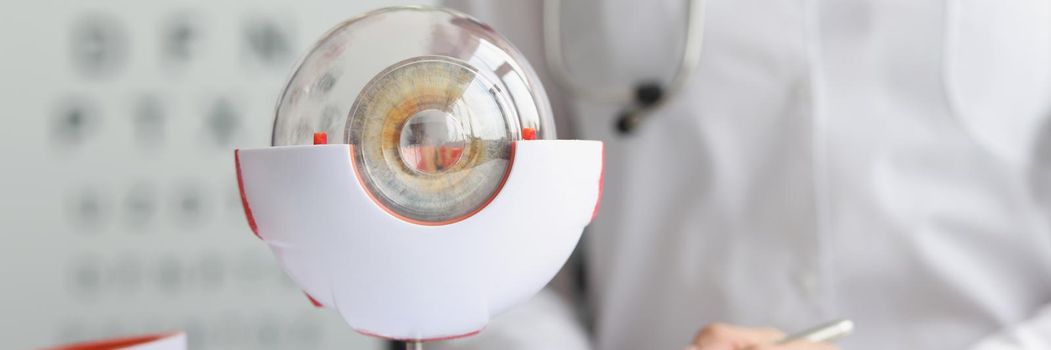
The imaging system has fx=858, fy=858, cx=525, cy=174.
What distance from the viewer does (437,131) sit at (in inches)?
12.1

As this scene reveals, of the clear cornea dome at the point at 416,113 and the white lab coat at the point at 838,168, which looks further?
the white lab coat at the point at 838,168

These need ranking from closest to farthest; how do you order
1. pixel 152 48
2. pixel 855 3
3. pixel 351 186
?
pixel 351 186 → pixel 855 3 → pixel 152 48

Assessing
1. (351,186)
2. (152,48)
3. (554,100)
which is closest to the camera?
(351,186)

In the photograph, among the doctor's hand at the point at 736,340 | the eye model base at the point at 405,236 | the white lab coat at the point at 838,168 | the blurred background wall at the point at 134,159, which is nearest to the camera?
the eye model base at the point at 405,236

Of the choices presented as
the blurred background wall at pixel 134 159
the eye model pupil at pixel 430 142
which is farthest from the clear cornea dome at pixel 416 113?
the blurred background wall at pixel 134 159

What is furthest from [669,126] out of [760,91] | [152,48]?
[152,48]

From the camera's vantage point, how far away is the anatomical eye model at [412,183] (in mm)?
302

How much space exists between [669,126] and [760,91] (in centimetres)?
7

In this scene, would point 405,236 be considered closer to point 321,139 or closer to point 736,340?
point 321,139

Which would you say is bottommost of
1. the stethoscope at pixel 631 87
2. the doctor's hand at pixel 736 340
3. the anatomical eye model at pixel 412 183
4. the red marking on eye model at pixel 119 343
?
the doctor's hand at pixel 736 340

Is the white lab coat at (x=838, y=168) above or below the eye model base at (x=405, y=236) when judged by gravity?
above

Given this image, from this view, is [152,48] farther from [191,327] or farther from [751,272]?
[751,272]

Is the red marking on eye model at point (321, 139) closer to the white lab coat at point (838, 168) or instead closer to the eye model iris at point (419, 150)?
the eye model iris at point (419, 150)

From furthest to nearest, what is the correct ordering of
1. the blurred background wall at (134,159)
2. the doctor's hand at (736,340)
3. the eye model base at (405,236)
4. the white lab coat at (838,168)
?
the blurred background wall at (134,159)
the white lab coat at (838,168)
the doctor's hand at (736,340)
the eye model base at (405,236)
